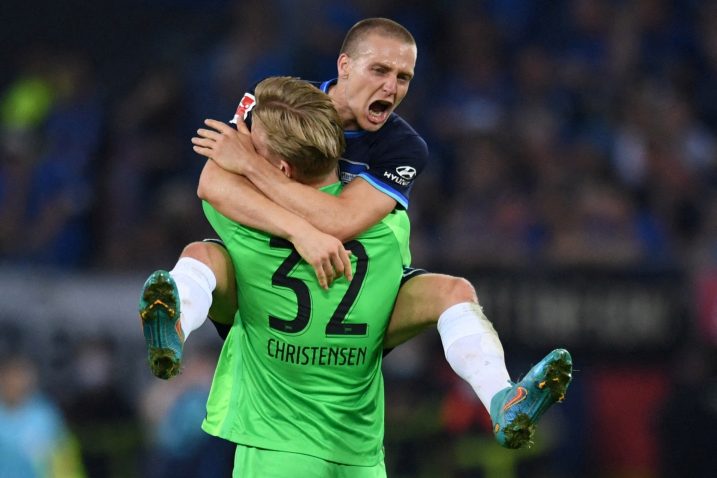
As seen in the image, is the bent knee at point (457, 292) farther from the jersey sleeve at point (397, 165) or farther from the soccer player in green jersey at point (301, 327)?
the jersey sleeve at point (397, 165)

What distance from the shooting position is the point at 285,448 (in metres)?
4.80

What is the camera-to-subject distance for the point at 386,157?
198 inches

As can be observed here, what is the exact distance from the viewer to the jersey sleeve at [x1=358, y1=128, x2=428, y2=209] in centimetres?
496

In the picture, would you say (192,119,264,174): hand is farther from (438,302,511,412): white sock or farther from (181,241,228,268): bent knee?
(438,302,511,412): white sock

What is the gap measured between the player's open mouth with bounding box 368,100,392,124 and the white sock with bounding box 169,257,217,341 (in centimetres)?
81

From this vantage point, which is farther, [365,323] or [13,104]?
[13,104]

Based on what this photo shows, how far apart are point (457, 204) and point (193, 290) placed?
20.6 ft

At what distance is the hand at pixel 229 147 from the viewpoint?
4934 millimetres

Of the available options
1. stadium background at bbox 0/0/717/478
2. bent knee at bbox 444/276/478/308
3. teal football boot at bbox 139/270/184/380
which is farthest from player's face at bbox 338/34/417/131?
stadium background at bbox 0/0/717/478

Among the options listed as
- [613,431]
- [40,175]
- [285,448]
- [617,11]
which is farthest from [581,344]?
[285,448]

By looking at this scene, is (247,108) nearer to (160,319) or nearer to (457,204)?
(160,319)

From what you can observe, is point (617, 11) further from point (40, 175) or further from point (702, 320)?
point (40, 175)

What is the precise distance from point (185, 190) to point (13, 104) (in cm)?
200

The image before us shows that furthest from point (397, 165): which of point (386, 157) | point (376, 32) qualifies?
point (376, 32)
